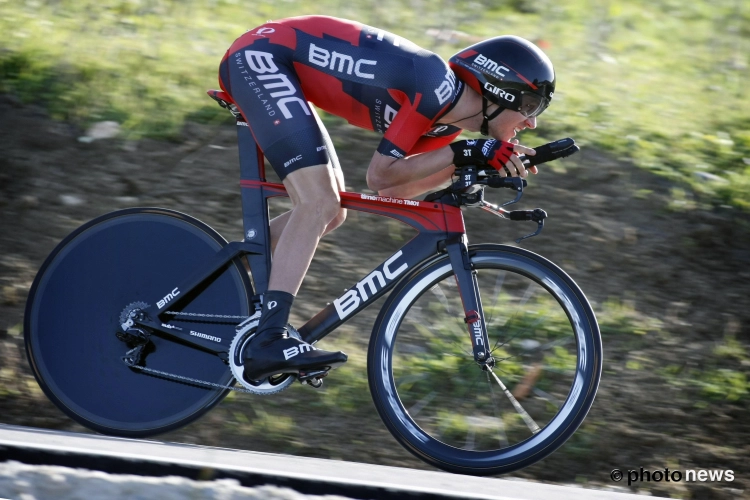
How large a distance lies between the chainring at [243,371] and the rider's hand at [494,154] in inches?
39.4

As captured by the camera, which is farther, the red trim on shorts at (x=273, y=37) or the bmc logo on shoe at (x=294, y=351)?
the red trim on shorts at (x=273, y=37)

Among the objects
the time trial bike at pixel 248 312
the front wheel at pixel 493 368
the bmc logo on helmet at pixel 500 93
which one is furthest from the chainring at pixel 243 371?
the bmc logo on helmet at pixel 500 93

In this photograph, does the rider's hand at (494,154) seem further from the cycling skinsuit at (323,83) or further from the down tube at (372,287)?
the down tube at (372,287)

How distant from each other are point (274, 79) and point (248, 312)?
1.00m

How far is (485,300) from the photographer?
394 cm

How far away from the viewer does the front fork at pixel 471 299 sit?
3451mm

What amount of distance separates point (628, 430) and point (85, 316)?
2691 millimetres

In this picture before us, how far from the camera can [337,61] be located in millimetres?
3508

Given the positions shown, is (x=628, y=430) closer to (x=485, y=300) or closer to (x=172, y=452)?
(x=485, y=300)

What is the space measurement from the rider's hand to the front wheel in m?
0.34

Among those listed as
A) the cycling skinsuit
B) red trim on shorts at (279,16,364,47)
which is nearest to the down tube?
the cycling skinsuit

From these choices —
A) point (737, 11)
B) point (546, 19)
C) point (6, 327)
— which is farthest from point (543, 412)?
point (737, 11)

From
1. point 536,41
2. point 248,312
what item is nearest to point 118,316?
point 248,312

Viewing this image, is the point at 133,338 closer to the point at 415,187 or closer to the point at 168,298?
the point at 168,298
